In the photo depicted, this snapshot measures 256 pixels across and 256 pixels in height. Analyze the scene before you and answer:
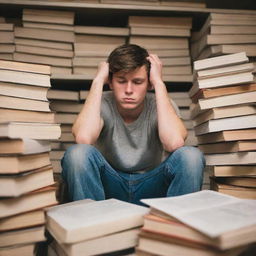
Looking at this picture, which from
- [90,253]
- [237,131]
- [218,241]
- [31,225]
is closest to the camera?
[218,241]

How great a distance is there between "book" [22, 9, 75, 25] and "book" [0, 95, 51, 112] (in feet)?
3.09

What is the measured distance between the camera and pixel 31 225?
95 cm

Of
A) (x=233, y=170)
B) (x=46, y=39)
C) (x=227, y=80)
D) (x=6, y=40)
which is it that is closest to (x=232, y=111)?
(x=227, y=80)

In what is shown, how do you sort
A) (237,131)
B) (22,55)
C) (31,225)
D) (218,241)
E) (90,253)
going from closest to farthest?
(218,241)
(90,253)
(31,225)
(237,131)
(22,55)

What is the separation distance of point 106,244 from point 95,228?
7 centimetres

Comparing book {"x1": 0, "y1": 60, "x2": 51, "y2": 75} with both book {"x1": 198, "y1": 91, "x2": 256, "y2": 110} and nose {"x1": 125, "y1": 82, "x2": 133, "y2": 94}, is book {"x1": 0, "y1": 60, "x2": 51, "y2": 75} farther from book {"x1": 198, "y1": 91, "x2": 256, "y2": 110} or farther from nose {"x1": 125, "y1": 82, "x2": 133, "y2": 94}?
book {"x1": 198, "y1": 91, "x2": 256, "y2": 110}

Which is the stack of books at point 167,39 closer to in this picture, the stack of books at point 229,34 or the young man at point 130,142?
the stack of books at point 229,34

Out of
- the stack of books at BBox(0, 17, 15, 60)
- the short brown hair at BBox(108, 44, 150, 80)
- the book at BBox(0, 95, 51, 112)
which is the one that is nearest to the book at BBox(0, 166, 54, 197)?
the book at BBox(0, 95, 51, 112)

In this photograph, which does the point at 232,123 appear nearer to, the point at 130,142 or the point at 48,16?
the point at 130,142

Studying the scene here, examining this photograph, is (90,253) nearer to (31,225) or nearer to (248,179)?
(31,225)

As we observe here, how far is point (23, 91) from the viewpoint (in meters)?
1.13

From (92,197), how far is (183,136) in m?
0.47

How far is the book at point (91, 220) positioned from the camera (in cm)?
80

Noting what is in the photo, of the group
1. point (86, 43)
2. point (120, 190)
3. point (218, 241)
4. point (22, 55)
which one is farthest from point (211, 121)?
point (22, 55)
